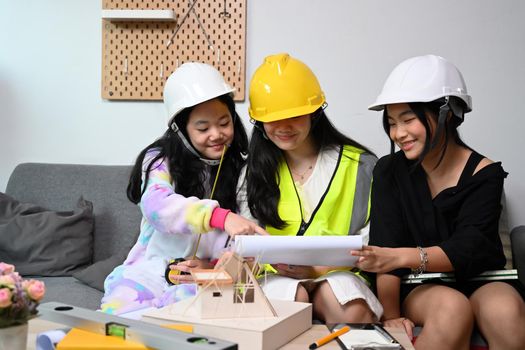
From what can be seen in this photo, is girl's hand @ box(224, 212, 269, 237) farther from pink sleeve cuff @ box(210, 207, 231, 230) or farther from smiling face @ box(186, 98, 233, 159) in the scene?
smiling face @ box(186, 98, 233, 159)

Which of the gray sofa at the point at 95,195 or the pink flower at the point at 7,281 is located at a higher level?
the pink flower at the point at 7,281

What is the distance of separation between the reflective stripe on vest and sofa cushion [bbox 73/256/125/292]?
0.70 metres

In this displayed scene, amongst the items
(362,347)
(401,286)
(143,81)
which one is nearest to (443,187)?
(401,286)

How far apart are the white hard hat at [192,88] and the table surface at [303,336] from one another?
0.90 metres

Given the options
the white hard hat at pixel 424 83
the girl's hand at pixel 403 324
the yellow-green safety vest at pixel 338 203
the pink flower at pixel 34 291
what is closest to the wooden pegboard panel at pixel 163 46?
the yellow-green safety vest at pixel 338 203

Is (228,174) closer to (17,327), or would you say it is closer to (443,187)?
(443,187)

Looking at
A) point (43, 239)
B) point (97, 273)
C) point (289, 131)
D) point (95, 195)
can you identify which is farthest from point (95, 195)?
point (289, 131)

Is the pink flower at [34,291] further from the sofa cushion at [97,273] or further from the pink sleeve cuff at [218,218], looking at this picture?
the sofa cushion at [97,273]

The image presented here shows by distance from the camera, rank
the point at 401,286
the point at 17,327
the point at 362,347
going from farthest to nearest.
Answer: the point at 401,286
the point at 362,347
the point at 17,327

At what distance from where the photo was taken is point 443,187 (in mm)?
1851

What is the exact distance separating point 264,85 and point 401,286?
2.47 ft

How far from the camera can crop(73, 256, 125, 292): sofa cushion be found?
2.22m

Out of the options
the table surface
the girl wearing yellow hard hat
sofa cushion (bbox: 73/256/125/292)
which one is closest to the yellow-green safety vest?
the girl wearing yellow hard hat

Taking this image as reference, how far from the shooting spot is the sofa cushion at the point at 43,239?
7.62ft
